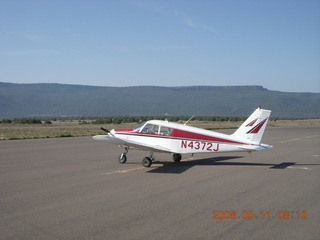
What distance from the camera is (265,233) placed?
6.64m

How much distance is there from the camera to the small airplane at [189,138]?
14.4 metres

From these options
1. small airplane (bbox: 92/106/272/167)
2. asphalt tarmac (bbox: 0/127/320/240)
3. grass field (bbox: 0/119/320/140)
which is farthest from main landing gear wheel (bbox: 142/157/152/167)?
grass field (bbox: 0/119/320/140)

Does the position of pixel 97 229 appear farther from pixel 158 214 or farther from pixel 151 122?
pixel 151 122

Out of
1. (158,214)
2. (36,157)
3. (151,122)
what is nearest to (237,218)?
(158,214)

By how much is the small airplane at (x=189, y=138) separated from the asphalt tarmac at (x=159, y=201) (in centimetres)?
77

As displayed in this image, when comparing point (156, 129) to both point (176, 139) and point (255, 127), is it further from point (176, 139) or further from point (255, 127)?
point (255, 127)

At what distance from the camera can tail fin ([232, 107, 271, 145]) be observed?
1438cm

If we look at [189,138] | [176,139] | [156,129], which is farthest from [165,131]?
[189,138]

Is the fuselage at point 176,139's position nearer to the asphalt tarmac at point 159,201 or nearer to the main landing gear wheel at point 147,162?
the main landing gear wheel at point 147,162

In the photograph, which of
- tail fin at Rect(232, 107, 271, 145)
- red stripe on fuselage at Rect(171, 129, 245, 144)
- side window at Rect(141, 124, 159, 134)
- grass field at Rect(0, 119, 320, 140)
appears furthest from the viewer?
grass field at Rect(0, 119, 320, 140)

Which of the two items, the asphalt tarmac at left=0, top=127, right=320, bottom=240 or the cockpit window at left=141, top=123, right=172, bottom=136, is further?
the cockpit window at left=141, top=123, right=172, bottom=136

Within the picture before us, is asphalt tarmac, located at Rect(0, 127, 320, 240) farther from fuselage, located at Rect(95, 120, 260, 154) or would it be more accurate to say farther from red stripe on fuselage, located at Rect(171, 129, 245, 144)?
red stripe on fuselage, located at Rect(171, 129, 245, 144)

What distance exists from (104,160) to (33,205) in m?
8.48

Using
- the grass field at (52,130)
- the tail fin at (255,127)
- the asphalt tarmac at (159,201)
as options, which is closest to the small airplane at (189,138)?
the tail fin at (255,127)
